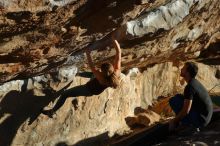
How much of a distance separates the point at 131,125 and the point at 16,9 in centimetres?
570

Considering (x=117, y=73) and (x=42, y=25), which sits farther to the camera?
(x=117, y=73)

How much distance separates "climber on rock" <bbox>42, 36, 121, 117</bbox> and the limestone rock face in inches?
10.4

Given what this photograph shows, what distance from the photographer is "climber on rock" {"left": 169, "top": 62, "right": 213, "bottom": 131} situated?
6.44 meters

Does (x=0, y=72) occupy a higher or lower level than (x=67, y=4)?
lower

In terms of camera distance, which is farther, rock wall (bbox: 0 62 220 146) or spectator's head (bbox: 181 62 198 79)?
rock wall (bbox: 0 62 220 146)

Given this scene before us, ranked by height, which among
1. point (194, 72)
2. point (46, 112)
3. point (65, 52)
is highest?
point (65, 52)

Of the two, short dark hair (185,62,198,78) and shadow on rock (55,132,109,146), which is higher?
short dark hair (185,62,198,78)

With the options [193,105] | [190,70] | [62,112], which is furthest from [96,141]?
[190,70]

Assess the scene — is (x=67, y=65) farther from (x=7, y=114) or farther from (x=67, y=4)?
(x=67, y=4)

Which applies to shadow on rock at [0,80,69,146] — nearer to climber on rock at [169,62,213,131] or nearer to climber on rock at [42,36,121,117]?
climber on rock at [42,36,121,117]

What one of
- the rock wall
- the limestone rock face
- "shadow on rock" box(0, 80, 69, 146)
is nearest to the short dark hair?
the limestone rock face

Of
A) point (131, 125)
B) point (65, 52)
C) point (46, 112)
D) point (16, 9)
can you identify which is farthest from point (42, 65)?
point (131, 125)

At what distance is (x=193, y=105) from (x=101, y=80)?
1.47 m

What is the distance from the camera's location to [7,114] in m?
7.22
